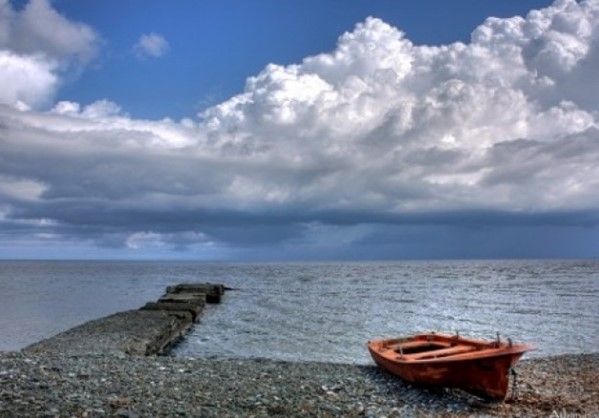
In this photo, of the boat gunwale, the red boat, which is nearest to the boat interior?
the boat gunwale

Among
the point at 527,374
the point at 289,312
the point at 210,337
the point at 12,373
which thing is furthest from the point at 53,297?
the point at 527,374

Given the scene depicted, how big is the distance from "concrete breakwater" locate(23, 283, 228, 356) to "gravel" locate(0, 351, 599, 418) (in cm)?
605

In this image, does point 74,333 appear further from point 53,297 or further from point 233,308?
point 53,297

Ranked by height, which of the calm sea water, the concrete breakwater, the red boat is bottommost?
the calm sea water

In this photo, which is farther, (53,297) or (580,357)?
(53,297)

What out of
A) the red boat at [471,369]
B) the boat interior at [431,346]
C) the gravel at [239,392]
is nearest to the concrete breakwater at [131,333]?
the gravel at [239,392]

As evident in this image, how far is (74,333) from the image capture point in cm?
3025

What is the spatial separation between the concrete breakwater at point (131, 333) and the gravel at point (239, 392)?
19.9 ft

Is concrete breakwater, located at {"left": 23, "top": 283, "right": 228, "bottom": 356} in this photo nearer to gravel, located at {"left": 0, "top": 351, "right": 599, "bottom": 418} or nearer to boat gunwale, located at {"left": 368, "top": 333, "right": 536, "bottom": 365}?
gravel, located at {"left": 0, "top": 351, "right": 599, "bottom": 418}

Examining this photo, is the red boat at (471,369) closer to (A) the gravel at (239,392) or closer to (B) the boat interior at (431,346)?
(A) the gravel at (239,392)

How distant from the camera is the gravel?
13250 mm

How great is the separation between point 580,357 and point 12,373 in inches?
831

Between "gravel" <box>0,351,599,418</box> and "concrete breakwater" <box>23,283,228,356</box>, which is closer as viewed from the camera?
"gravel" <box>0,351,599,418</box>

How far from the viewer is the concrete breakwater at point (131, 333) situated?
2536cm
